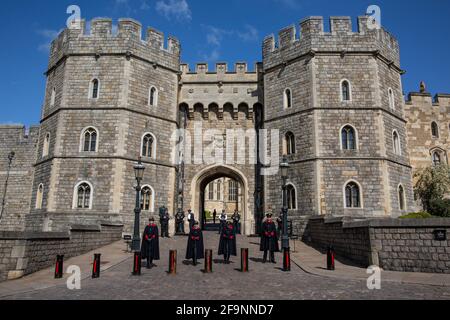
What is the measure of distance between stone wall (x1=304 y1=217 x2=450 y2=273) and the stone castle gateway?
5.97m

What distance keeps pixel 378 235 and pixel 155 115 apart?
13.7m

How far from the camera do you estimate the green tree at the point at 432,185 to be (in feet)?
69.9

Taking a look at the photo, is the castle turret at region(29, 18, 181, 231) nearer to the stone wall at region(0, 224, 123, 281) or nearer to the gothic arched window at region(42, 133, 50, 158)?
the gothic arched window at region(42, 133, 50, 158)

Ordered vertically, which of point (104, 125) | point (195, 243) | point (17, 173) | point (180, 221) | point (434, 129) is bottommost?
point (195, 243)

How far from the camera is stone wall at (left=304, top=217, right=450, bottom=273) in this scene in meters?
9.35

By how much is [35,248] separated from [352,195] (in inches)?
553

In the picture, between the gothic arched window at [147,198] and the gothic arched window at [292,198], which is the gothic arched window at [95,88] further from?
the gothic arched window at [292,198]

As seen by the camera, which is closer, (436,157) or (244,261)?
(244,261)

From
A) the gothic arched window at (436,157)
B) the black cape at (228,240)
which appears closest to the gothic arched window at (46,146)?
the black cape at (228,240)

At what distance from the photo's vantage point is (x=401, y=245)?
996cm

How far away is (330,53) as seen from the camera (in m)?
18.7

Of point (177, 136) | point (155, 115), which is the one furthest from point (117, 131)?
point (177, 136)

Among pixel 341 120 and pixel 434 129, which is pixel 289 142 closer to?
pixel 341 120

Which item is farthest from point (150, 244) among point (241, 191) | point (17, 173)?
point (17, 173)
